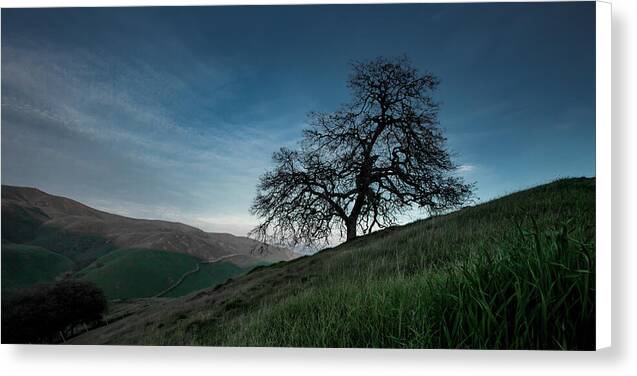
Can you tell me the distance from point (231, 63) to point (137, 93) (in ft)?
2.28

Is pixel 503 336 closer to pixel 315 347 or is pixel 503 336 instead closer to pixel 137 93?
pixel 315 347

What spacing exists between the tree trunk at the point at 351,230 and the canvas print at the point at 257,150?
16 mm

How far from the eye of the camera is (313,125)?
327 cm

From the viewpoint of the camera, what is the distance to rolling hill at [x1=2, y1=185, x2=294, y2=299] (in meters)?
3.14

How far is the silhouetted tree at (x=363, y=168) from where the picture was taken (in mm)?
3260

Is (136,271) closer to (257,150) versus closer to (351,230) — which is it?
(257,150)

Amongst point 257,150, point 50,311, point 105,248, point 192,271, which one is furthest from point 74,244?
point 257,150

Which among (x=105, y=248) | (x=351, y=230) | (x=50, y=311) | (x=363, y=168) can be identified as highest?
(x=363, y=168)

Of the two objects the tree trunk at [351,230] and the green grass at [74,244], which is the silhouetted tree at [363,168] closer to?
the tree trunk at [351,230]

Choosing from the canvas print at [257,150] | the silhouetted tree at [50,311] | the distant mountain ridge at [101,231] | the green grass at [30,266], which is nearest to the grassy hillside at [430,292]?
the canvas print at [257,150]

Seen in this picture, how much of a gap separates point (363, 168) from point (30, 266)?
2.41 meters

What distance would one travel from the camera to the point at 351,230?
10.9 ft
